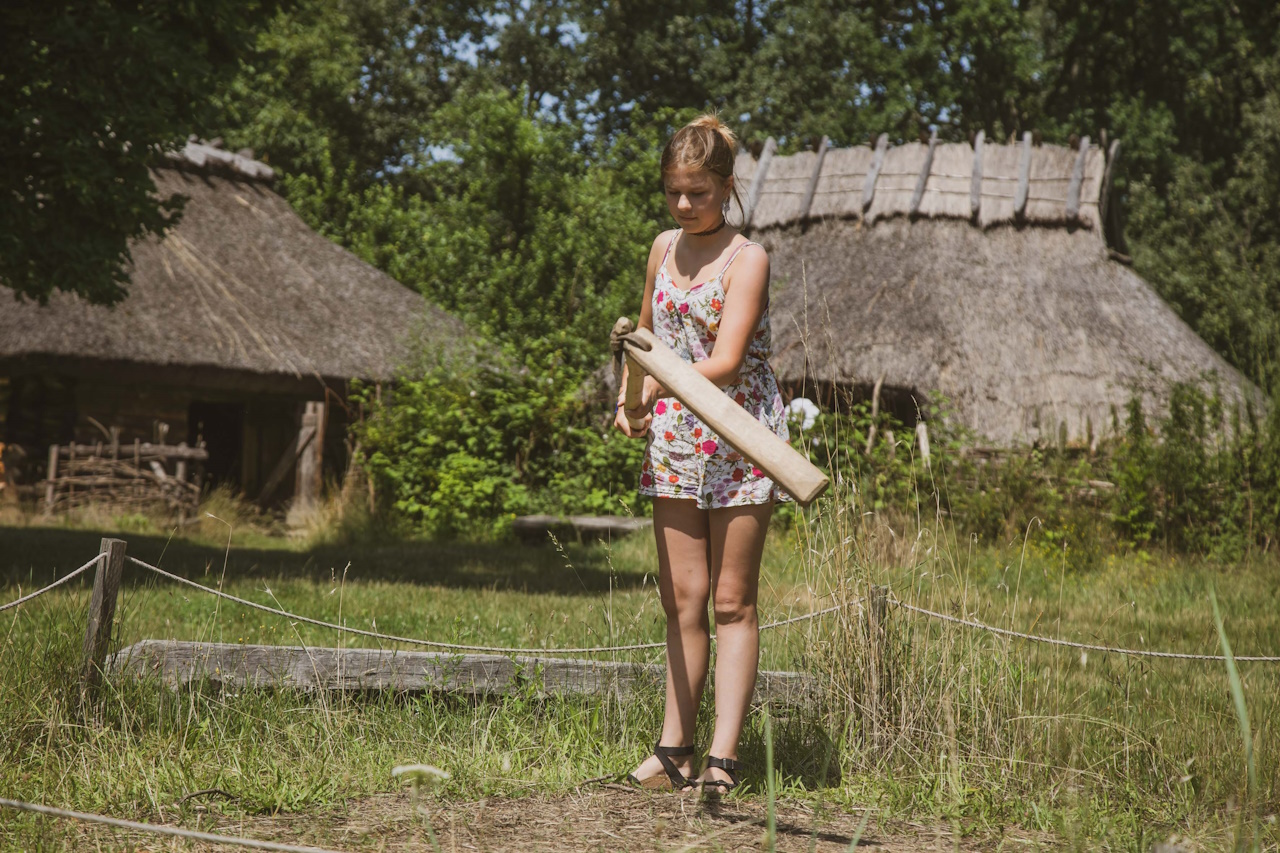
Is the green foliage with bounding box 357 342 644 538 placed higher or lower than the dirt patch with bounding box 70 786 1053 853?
higher

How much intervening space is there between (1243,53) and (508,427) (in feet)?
59.4

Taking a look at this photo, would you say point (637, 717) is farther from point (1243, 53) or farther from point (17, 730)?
point (1243, 53)

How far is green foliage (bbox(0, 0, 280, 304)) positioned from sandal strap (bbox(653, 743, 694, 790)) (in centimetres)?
530

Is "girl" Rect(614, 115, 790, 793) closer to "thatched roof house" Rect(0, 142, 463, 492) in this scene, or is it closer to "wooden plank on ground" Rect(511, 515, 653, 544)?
"wooden plank on ground" Rect(511, 515, 653, 544)

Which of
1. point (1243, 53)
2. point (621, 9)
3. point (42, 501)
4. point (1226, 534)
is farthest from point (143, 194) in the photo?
point (1243, 53)

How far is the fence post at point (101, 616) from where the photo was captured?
3.32 metres

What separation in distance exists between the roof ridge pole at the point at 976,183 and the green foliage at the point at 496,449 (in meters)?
5.03

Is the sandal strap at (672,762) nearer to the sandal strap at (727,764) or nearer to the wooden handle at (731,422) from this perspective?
the sandal strap at (727,764)

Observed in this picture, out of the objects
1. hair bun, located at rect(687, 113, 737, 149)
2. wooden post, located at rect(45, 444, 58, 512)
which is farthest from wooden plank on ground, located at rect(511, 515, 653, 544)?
hair bun, located at rect(687, 113, 737, 149)

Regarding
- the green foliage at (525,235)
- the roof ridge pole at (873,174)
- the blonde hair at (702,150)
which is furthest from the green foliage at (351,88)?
the blonde hair at (702,150)

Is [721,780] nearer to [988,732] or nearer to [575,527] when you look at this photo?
[988,732]

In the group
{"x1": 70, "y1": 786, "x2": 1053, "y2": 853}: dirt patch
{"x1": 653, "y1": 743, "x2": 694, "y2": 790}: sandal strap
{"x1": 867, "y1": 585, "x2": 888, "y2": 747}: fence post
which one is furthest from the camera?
{"x1": 867, "y1": 585, "x2": 888, "y2": 747}: fence post

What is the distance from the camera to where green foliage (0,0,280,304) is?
656 cm

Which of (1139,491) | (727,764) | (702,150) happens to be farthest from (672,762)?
(1139,491)
